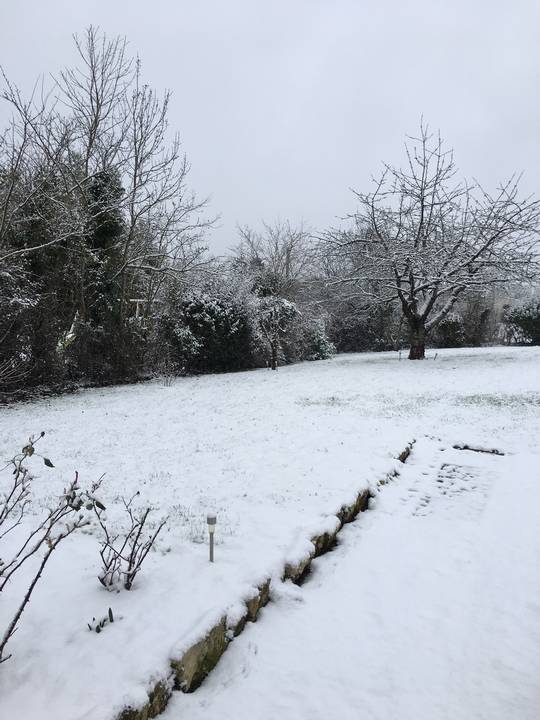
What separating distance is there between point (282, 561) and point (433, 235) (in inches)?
661

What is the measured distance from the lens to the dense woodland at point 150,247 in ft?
37.3

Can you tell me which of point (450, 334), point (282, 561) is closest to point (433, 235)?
point (450, 334)

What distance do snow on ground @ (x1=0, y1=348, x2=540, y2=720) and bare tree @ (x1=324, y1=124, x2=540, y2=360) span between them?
861 cm

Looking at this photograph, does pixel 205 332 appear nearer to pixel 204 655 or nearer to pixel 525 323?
pixel 204 655

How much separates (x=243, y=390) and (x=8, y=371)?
19.4ft

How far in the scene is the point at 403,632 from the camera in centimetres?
299

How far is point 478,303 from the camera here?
86.8 feet

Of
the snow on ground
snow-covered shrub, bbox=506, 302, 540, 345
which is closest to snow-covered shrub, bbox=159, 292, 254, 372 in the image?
the snow on ground

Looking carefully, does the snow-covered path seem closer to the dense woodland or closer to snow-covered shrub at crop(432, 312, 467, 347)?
the dense woodland

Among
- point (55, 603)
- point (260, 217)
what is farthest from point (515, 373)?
point (260, 217)

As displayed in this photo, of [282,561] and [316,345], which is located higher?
[316,345]

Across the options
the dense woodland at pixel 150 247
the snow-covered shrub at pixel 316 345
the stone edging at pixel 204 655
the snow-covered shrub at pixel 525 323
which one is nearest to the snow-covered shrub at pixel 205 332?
the dense woodland at pixel 150 247

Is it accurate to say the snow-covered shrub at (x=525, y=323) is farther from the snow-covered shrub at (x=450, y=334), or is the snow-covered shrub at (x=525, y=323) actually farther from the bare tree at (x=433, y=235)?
the bare tree at (x=433, y=235)

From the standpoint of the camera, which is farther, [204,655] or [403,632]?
[403,632]
